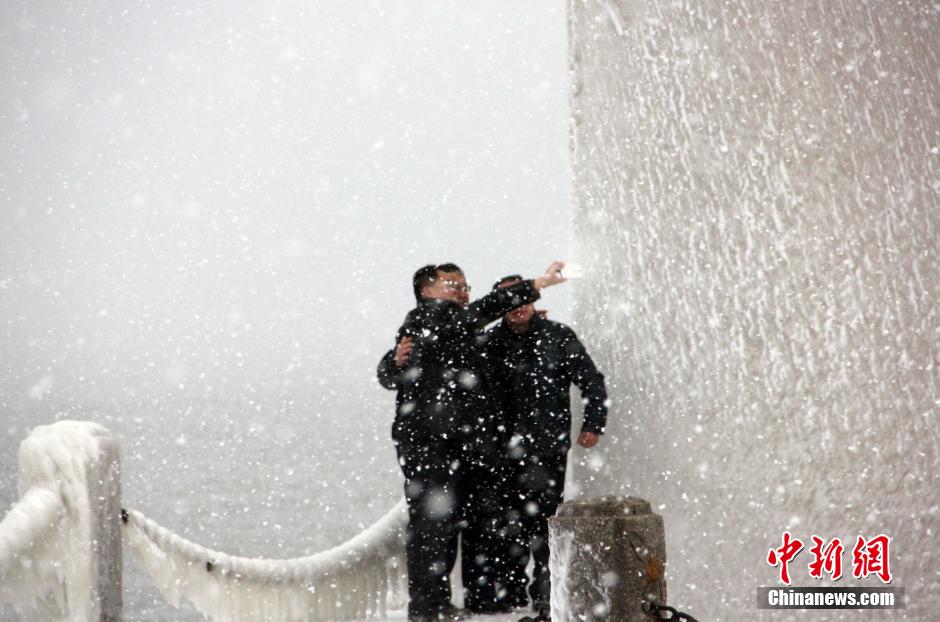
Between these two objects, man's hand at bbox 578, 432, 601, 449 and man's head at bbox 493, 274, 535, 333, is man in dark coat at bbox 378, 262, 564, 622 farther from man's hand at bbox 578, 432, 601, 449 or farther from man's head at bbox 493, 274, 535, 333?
man's hand at bbox 578, 432, 601, 449

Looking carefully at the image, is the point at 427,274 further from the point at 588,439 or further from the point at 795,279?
the point at 795,279

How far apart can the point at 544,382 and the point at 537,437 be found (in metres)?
0.20

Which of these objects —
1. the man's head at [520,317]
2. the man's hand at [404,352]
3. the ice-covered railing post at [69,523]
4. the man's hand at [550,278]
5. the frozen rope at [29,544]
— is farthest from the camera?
the man's head at [520,317]

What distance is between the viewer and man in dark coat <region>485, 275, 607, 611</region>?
4.01 metres

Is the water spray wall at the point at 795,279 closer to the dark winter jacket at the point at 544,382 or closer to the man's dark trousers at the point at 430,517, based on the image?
the dark winter jacket at the point at 544,382

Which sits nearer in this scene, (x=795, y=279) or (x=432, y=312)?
(x=795, y=279)

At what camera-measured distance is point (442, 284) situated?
403cm

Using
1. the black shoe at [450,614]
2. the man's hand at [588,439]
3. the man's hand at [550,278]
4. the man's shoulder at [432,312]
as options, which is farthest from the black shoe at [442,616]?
the man's hand at [550,278]

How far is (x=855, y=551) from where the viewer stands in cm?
327

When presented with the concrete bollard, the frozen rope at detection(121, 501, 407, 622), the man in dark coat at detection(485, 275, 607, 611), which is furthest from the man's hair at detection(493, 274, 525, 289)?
the concrete bollard

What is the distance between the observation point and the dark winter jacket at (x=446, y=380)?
3932 millimetres

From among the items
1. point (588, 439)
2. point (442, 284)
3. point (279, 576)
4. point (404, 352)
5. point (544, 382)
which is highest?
point (442, 284)

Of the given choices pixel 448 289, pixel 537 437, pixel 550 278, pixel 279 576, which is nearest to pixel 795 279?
pixel 550 278

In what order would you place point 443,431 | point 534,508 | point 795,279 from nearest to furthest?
point 795,279 < point 443,431 < point 534,508
